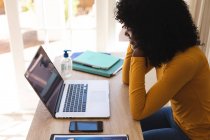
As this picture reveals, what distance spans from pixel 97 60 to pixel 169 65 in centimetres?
61

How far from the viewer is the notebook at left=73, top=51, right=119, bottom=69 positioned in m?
1.72

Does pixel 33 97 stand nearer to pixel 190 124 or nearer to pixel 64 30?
pixel 64 30

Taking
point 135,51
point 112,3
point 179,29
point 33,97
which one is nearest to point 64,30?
point 112,3

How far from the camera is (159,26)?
1.27m

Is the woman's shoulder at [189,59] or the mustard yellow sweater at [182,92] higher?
the woman's shoulder at [189,59]

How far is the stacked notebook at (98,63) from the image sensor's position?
168 centimetres

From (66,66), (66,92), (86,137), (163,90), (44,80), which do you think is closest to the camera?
(86,137)

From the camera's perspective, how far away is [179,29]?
1.30 meters

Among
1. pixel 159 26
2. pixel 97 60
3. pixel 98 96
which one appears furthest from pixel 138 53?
pixel 97 60

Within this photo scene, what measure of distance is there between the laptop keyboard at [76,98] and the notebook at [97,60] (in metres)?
0.22

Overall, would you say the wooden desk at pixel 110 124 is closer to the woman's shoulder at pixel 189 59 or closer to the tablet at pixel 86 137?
the tablet at pixel 86 137

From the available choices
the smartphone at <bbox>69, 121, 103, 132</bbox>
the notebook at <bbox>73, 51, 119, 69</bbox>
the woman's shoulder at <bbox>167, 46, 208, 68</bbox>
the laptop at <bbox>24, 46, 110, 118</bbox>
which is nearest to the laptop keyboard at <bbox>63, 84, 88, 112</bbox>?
the laptop at <bbox>24, 46, 110, 118</bbox>

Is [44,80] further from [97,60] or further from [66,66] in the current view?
[97,60]

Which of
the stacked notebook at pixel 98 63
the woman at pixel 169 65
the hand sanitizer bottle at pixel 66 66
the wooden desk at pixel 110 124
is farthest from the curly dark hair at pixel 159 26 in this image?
the hand sanitizer bottle at pixel 66 66
